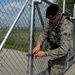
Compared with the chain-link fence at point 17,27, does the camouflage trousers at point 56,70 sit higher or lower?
lower

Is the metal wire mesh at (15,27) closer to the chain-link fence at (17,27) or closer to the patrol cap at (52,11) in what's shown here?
the chain-link fence at (17,27)

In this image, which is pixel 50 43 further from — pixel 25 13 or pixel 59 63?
pixel 25 13

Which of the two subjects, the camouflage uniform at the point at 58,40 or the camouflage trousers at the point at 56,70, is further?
the camouflage trousers at the point at 56,70

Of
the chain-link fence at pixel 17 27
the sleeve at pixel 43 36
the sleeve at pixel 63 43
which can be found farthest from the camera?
the sleeve at pixel 43 36

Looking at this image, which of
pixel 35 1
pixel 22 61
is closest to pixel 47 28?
pixel 35 1

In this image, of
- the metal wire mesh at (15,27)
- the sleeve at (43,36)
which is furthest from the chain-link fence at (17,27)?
the sleeve at (43,36)

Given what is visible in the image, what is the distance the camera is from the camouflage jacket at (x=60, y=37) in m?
4.04

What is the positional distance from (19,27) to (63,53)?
773 millimetres

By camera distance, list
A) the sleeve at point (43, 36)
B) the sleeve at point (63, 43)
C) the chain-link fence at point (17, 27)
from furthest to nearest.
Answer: the sleeve at point (43, 36), the sleeve at point (63, 43), the chain-link fence at point (17, 27)

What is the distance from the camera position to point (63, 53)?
408 centimetres

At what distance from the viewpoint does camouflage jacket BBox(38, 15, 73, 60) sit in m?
4.04

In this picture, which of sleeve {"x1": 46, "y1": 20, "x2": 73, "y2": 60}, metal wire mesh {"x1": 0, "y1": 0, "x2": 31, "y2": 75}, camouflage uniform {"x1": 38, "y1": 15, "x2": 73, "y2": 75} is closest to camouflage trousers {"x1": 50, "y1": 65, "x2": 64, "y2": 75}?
camouflage uniform {"x1": 38, "y1": 15, "x2": 73, "y2": 75}

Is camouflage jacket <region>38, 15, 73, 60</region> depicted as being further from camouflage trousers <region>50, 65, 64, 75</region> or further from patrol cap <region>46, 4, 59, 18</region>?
camouflage trousers <region>50, 65, 64, 75</region>

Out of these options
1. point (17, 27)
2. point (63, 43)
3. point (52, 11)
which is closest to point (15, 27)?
point (17, 27)
